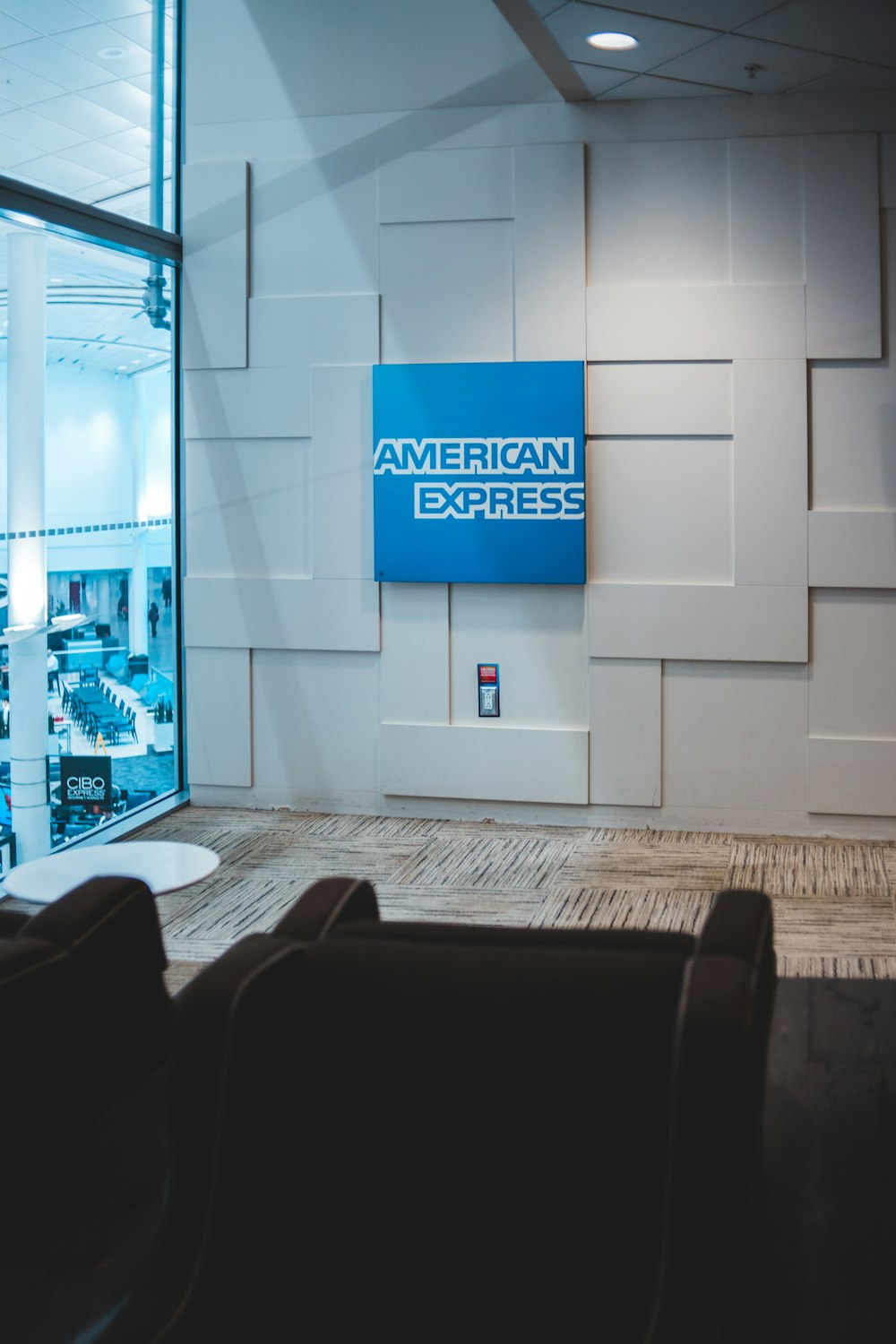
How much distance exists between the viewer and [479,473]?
6066 millimetres

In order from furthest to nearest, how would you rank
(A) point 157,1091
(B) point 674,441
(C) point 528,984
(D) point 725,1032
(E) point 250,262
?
1. (E) point 250,262
2. (B) point 674,441
3. (A) point 157,1091
4. (C) point 528,984
5. (D) point 725,1032

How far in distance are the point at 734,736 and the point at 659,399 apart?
64.9 inches

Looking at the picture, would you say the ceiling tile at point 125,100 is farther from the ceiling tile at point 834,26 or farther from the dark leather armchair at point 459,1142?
the dark leather armchair at point 459,1142

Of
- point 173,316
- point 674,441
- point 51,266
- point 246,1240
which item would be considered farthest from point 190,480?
point 246,1240

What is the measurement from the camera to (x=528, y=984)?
1.66 m

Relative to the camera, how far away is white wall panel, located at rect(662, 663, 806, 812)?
19.4ft

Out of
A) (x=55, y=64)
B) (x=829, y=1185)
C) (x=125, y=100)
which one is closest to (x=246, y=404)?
(x=125, y=100)

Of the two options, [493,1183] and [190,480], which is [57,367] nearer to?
[190,480]

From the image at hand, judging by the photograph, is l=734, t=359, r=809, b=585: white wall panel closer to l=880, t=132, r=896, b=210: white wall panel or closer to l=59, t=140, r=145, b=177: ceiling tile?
l=880, t=132, r=896, b=210: white wall panel

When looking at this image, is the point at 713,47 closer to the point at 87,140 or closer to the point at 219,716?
the point at 87,140

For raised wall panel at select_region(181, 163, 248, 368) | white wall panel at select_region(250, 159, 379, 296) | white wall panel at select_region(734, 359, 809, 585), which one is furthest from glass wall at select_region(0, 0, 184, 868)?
white wall panel at select_region(734, 359, 809, 585)

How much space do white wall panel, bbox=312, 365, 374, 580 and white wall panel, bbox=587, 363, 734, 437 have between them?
1145 mm

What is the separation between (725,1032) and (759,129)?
17.2ft

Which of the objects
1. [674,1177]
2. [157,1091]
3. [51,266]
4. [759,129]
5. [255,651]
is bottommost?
[157,1091]
